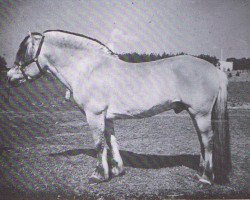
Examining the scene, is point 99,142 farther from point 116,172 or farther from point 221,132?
point 221,132

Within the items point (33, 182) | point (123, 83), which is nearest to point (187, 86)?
point (123, 83)

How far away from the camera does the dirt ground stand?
13.3ft

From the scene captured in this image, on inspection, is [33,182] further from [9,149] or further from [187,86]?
[187,86]

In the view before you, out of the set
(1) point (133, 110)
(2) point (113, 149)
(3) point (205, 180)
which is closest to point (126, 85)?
(1) point (133, 110)

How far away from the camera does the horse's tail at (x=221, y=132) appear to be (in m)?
4.19

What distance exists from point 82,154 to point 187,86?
3.57 meters

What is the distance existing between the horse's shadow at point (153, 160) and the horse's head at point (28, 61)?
8.11 ft

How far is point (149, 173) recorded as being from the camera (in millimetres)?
4879

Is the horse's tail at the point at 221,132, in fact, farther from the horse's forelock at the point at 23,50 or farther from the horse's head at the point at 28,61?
the horse's forelock at the point at 23,50

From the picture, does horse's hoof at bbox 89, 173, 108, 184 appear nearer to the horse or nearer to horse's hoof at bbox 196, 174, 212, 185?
the horse

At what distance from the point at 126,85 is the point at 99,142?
3.98 feet

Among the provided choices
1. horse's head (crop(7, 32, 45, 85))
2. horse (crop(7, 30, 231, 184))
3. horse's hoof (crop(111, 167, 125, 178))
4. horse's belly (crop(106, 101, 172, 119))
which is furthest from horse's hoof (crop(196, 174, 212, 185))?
horse's head (crop(7, 32, 45, 85))

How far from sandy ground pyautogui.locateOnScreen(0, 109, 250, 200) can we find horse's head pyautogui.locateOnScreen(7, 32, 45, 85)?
209cm

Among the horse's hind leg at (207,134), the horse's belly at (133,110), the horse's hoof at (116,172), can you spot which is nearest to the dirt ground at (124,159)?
the horse's hoof at (116,172)
